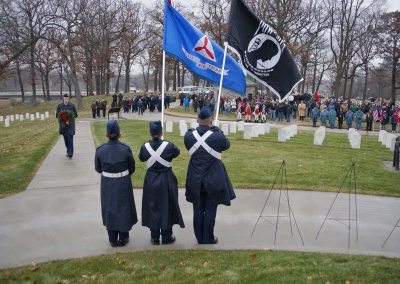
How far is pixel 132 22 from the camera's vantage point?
6625cm

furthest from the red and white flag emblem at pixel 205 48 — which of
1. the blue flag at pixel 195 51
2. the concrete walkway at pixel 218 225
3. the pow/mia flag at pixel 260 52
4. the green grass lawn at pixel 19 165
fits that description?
the green grass lawn at pixel 19 165

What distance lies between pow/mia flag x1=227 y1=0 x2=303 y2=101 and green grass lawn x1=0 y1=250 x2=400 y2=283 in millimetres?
3106

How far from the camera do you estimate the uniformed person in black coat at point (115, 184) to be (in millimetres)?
5988

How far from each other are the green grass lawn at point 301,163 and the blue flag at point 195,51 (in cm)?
313

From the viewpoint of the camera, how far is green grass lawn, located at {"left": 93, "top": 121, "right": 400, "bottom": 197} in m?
10.3

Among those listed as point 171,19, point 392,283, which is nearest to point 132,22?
→ point 171,19

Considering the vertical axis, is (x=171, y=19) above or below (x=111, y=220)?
above

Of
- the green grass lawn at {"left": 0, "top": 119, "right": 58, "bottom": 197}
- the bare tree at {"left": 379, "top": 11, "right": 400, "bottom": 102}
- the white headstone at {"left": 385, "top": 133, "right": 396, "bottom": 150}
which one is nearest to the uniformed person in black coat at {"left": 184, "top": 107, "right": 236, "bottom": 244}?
the green grass lawn at {"left": 0, "top": 119, "right": 58, "bottom": 197}

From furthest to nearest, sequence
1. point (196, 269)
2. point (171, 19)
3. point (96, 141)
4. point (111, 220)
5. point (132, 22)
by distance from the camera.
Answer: point (132, 22), point (96, 141), point (171, 19), point (111, 220), point (196, 269)

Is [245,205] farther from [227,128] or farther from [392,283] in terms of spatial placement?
[227,128]

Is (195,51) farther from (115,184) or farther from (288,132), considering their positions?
(288,132)

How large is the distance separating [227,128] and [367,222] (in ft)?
43.7

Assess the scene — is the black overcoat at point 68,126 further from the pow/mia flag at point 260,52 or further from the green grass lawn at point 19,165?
the pow/mia flag at point 260,52

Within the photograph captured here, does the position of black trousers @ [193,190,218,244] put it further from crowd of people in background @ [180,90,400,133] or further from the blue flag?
crowd of people in background @ [180,90,400,133]
